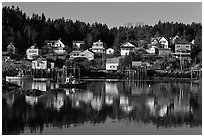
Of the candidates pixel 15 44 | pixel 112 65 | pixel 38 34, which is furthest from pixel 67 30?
pixel 112 65

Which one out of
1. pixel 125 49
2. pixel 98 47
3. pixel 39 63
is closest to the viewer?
pixel 39 63

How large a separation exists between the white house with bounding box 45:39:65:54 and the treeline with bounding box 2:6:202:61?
75cm

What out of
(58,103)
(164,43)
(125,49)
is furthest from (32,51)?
(58,103)

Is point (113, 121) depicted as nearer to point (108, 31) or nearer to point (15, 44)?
point (15, 44)

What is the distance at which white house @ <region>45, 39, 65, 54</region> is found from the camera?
32481 millimetres

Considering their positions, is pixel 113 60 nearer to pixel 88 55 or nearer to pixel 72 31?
pixel 88 55

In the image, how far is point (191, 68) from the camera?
25781 millimetres

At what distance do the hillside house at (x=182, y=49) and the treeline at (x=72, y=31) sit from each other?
3.02 metres

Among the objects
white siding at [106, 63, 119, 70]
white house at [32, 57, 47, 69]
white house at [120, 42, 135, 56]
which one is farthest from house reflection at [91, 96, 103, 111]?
white house at [120, 42, 135, 56]

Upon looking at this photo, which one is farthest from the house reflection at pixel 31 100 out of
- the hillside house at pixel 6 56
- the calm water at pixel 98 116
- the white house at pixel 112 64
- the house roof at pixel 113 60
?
the hillside house at pixel 6 56

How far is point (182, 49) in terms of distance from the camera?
2936 cm

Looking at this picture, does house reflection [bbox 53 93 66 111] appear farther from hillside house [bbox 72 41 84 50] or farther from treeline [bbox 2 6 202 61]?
hillside house [bbox 72 41 84 50]

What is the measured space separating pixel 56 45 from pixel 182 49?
10771 millimetres

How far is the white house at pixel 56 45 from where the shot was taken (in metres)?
32.5
